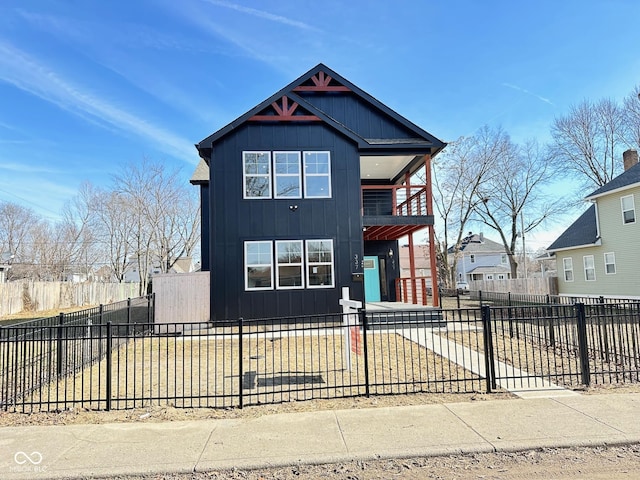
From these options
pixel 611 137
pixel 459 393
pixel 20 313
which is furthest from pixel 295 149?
pixel 611 137

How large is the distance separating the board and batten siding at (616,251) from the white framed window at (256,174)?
63.4 ft

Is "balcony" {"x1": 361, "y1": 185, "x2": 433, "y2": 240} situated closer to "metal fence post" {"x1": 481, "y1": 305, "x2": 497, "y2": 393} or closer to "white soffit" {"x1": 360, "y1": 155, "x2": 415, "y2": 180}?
"white soffit" {"x1": 360, "y1": 155, "x2": 415, "y2": 180}

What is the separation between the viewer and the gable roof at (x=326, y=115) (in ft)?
45.8

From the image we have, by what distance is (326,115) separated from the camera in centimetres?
1484

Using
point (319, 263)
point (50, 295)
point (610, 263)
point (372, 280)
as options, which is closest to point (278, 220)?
point (319, 263)

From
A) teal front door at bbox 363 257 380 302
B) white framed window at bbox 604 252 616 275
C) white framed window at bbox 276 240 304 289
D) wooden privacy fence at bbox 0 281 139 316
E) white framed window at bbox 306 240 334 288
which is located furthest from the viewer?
wooden privacy fence at bbox 0 281 139 316

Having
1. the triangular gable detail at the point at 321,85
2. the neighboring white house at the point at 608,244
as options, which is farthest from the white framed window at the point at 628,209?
the triangular gable detail at the point at 321,85

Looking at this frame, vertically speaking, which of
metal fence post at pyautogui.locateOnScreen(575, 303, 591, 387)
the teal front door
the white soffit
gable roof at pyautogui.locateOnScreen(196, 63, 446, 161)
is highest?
gable roof at pyautogui.locateOnScreen(196, 63, 446, 161)

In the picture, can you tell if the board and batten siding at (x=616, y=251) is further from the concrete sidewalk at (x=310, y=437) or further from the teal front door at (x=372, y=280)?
the concrete sidewalk at (x=310, y=437)

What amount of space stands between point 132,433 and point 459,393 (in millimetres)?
4813

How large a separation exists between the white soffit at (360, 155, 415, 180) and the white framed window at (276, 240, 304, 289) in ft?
15.6

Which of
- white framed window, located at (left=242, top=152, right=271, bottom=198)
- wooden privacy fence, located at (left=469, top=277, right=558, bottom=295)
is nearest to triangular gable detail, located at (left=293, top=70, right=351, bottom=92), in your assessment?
white framed window, located at (left=242, top=152, right=271, bottom=198)

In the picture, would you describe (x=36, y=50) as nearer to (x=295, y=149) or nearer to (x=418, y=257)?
(x=295, y=149)

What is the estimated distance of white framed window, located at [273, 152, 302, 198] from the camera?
14094 mm
